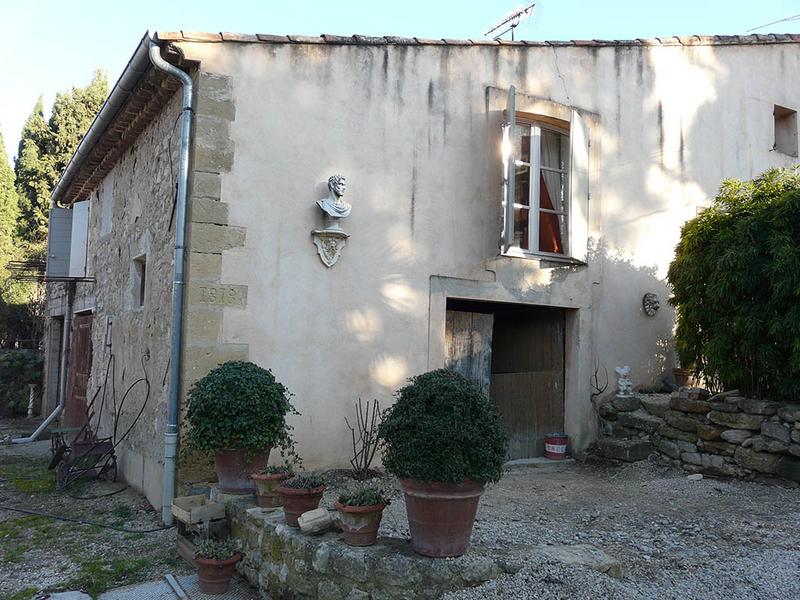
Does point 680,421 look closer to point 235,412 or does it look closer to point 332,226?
point 332,226

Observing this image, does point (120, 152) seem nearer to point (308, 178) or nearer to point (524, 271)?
point (308, 178)

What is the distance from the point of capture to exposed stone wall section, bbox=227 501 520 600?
335cm

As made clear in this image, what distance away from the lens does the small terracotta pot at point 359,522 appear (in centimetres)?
356

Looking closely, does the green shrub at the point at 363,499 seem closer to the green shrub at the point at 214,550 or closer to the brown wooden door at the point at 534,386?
the green shrub at the point at 214,550

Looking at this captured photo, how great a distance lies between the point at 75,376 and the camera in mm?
9961

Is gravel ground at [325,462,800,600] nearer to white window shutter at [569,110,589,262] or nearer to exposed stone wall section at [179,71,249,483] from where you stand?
exposed stone wall section at [179,71,249,483]

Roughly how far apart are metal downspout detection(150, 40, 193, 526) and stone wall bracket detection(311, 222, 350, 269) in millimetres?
1149

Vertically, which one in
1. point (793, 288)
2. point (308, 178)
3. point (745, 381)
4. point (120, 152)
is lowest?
point (745, 381)

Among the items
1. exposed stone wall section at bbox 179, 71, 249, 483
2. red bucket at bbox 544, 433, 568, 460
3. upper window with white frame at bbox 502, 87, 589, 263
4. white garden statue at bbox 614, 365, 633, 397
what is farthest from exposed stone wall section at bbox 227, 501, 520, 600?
white garden statue at bbox 614, 365, 633, 397

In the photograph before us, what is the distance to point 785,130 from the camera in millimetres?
9352

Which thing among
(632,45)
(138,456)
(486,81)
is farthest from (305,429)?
(632,45)

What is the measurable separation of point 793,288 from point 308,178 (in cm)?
436

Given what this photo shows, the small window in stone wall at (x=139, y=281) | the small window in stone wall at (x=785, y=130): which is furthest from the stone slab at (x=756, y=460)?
the small window in stone wall at (x=139, y=281)

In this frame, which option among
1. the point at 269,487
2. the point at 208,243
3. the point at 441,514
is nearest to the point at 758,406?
the point at 441,514
